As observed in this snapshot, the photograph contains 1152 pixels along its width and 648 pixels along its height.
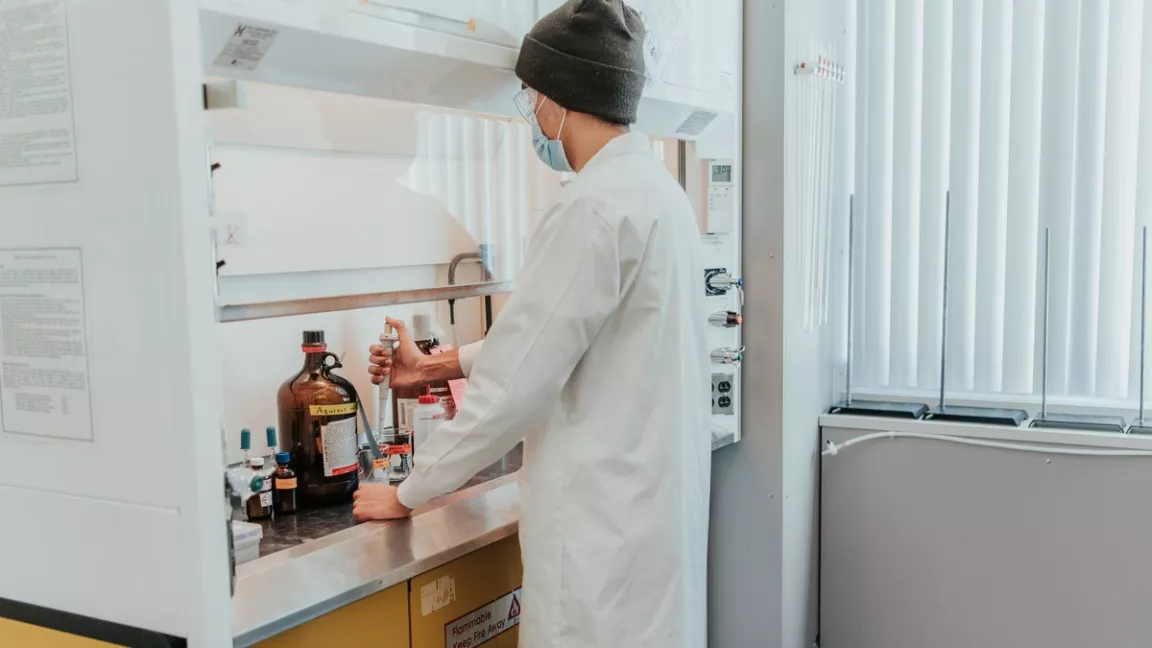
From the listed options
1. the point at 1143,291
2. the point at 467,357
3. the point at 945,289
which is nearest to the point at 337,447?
the point at 467,357

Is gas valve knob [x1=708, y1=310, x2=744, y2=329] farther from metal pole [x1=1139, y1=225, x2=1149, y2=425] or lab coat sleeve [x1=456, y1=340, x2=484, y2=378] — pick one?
metal pole [x1=1139, y1=225, x2=1149, y2=425]

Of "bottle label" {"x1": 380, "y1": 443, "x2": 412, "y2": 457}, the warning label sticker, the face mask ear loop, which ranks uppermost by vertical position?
the face mask ear loop

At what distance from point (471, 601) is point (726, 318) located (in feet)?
2.81

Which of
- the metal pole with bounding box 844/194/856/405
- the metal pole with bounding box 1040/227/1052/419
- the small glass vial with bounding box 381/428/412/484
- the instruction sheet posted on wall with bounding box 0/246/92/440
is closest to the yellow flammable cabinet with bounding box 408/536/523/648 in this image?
the small glass vial with bounding box 381/428/412/484

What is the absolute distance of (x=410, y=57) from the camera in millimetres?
1359

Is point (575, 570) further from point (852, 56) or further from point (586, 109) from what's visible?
point (852, 56)

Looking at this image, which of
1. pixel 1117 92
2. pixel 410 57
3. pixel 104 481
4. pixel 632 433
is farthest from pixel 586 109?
pixel 1117 92

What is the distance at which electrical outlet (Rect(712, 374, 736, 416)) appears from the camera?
2055mm

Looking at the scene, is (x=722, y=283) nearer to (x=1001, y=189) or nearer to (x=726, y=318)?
(x=726, y=318)

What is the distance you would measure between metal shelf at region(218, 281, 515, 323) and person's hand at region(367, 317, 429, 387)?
9 cm

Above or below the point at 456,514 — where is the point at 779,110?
above

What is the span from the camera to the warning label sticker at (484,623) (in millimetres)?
1463

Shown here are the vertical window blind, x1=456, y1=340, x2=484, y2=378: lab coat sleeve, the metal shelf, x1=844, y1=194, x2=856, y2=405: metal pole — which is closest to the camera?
the metal shelf

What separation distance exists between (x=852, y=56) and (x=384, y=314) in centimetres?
132
